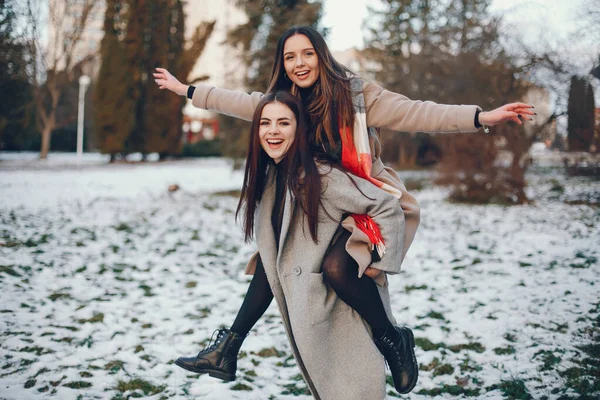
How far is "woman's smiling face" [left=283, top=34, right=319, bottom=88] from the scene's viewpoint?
8.81 feet

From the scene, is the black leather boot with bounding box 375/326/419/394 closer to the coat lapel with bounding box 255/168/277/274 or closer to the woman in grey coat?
the woman in grey coat

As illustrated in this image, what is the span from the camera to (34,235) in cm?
727

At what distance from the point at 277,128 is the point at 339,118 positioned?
319 mm

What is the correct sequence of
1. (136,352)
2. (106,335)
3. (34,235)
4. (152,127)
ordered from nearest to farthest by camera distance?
(136,352), (106,335), (34,235), (152,127)

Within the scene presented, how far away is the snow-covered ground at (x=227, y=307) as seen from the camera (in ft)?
10.9

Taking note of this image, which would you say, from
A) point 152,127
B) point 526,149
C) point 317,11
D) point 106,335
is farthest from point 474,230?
point 152,127

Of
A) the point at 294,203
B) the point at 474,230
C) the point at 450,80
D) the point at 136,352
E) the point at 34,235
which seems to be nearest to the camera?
the point at 294,203

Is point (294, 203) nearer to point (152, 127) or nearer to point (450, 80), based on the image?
point (450, 80)

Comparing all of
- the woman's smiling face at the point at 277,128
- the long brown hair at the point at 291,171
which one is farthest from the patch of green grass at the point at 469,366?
the woman's smiling face at the point at 277,128

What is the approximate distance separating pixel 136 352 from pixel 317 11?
10834 mm

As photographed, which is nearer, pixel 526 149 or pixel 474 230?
pixel 474 230

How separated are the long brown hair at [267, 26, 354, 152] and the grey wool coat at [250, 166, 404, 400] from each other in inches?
9.0

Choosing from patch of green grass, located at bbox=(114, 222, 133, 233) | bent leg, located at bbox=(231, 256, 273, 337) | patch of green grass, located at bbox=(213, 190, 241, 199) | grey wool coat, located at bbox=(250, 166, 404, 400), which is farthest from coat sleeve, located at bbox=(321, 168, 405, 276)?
patch of green grass, located at bbox=(213, 190, 241, 199)

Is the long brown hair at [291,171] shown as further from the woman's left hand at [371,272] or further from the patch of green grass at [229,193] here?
the patch of green grass at [229,193]
